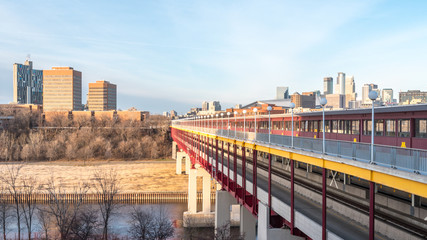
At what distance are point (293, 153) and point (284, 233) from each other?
13.0 feet

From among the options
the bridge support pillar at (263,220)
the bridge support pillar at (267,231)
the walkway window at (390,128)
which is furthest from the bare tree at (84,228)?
the walkway window at (390,128)

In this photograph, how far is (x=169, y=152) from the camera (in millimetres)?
92562

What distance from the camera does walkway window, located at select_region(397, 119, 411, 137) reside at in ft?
51.4

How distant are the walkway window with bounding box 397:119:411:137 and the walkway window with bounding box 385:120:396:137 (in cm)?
49

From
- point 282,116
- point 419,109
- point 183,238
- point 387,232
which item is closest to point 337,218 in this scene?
point 387,232

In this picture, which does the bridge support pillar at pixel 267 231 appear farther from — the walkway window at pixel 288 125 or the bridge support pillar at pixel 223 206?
the walkway window at pixel 288 125

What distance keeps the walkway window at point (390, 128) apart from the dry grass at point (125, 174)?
3656cm

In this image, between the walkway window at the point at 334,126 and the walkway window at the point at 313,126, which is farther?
the walkway window at the point at 313,126

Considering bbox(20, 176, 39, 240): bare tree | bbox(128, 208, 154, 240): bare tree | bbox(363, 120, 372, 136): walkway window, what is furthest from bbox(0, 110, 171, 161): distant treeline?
bbox(363, 120, 372, 136): walkway window

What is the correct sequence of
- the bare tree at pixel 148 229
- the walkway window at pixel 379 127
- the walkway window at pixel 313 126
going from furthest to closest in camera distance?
the bare tree at pixel 148 229
the walkway window at pixel 313 126
the walkway window at pixel 379 127

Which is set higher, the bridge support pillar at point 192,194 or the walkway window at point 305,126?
the walkway window at point 305,126

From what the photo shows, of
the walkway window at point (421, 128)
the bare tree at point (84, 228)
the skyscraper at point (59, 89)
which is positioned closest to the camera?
the walkway window at point (421, 128)

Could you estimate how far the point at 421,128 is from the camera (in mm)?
14789

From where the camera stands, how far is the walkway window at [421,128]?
47.8 feet
